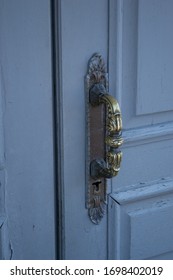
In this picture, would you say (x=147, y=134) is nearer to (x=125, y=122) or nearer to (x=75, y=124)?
(x=125, y=122)

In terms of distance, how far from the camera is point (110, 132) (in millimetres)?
1059

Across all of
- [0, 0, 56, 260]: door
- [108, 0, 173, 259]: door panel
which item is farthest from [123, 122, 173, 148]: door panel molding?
[0, 0, 56, 260]: door

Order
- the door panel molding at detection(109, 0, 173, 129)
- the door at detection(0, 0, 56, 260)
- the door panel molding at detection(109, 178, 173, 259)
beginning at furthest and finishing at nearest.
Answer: the door panel molding at detection(109, 178, 173, 259), the door panel molding at detection(109, 0, 173, 129), the door at detection(0, 0, 56, 260)

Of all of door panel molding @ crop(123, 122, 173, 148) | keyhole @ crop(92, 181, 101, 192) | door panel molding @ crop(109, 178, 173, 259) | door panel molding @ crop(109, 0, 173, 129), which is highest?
door panel molding @ crop(109, 0, 173, 129)

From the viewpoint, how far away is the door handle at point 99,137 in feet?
3.47

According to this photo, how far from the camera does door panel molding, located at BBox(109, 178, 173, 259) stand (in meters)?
1.24

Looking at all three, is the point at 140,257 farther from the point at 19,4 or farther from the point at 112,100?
the point at 19,4

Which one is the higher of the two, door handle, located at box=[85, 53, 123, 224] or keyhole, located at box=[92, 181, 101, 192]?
door handle, located at box=[85, 53, 123, 224]

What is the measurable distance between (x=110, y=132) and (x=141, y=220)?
11.9 inches

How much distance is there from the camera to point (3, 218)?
108 centimetres

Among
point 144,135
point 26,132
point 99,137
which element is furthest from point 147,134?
point 26,132

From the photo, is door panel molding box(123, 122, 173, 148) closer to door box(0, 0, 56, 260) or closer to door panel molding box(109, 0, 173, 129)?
door panel molding box(109, 0, 173, 129)

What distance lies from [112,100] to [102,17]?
167mm
